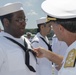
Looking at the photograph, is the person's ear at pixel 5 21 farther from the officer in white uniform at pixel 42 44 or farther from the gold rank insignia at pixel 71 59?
the officer in white uniform at pixel 42 44

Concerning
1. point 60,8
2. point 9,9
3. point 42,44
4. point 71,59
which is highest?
point 60,8

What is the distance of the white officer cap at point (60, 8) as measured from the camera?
2.08 meters

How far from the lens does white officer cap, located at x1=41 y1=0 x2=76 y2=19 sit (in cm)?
208

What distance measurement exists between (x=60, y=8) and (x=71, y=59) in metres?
0.38

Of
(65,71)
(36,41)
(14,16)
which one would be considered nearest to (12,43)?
(14,16)

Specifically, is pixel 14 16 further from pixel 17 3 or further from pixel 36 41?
pixel 36 41

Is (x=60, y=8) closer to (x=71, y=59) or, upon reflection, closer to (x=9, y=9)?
(x=71, y=59)

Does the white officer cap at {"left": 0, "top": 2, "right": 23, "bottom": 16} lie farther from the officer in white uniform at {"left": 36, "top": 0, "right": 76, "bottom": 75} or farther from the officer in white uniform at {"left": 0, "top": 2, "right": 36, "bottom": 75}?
the officer in white uniform at {"left": 36, "top": 0, "right": 76, "bottom": 75}

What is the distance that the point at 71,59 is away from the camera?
2006 mm

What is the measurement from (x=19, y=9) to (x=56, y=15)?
133 cm

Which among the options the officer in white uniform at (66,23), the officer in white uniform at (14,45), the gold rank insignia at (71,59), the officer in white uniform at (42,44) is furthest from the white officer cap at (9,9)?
the officer in white uniform at (42,44)

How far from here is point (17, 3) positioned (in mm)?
3459

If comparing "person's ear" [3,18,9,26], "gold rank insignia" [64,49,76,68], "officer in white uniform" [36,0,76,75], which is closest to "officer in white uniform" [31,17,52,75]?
"person's ear" [3,18,9,26]

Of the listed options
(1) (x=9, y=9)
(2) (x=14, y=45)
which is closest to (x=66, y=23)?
(2) (x=14, y=45)
